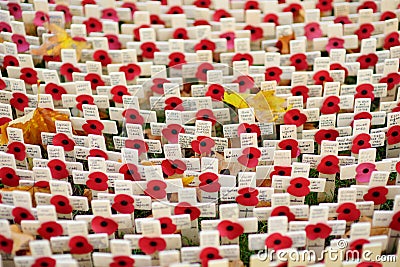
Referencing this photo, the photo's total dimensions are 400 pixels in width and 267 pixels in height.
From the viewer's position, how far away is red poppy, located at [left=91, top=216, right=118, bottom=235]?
209 centimetres

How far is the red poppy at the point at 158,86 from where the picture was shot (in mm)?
2575

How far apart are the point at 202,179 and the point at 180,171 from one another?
0.29 feet


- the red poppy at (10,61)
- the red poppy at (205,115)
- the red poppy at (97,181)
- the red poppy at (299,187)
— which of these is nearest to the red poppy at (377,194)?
the red poppy at (299,187)

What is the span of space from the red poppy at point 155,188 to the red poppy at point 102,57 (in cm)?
68

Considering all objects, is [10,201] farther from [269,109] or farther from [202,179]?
[269,109]

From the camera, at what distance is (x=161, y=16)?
281cm

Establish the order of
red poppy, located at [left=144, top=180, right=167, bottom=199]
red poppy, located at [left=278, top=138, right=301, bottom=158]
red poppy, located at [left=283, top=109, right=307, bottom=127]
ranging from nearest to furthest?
red poppy, located at [left=144, top=180, right=167, bottom=199] → red poppy, located at [left=278, top=138, right=301, bottom=158] → red poppy, located at [left=283, top=109, right=307, bottom=127]

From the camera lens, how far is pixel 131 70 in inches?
104

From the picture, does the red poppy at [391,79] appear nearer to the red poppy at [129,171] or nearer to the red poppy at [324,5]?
the red poppy at [324,5]

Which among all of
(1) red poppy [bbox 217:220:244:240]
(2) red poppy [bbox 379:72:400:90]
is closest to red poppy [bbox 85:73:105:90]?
(1) red poppy [bbox 217:220:244:240]

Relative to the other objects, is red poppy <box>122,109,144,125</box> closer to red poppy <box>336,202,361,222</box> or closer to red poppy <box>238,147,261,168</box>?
red poppy <box>238,147,261,168</box>

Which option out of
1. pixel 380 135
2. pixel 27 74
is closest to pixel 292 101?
pixel 380 135

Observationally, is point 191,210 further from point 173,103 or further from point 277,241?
point 173,103

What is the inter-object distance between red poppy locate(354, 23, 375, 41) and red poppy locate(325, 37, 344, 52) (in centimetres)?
11
